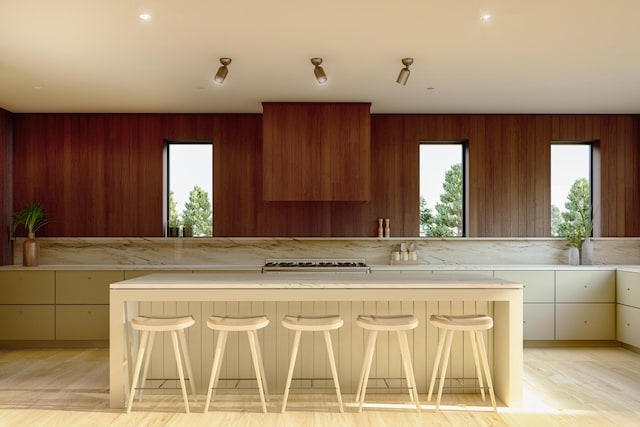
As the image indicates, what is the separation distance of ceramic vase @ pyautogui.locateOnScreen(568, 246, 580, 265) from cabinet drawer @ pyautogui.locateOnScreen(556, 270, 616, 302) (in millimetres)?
324

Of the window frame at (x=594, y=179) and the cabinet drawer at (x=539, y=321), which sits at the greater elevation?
the window frame at (x=594, y=179)

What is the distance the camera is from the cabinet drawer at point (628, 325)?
545cm

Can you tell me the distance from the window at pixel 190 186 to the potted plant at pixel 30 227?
57.0 inches

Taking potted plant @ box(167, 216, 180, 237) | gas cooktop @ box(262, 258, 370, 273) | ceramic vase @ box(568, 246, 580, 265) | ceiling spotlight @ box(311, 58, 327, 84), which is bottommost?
gas cooktop @ box(262, 258, 370, 273)

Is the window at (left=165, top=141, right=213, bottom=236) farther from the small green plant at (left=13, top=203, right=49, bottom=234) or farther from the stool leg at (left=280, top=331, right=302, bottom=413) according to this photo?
the stool leg at (left=280, top=331, right=302, bottom=413)

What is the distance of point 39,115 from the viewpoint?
20.6 ft

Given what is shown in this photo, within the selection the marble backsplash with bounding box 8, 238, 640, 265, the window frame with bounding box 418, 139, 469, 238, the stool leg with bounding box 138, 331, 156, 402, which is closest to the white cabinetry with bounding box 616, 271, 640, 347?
the marble backsplash with bounding box 8, 238, 640, 265

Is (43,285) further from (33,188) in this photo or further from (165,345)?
(165,345)

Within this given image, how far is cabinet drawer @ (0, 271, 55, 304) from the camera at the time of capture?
18.7 ft

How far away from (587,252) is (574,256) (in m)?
0.20

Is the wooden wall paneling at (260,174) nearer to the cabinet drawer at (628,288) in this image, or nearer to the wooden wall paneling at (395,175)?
the wooden wall paneling at (395,175)

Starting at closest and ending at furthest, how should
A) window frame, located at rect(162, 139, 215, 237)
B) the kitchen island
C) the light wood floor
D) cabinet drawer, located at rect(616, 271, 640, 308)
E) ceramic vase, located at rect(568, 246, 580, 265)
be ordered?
the light wood floor
the kitchen island
cabinet drawer, located at rect(616, 271, 640, 308)
ceramic vase, located at rect(568, 246, 580, 265)
window frame, located at rect(162, 139, 215, 237)

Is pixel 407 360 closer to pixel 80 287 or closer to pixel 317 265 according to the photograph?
pixel 317 265

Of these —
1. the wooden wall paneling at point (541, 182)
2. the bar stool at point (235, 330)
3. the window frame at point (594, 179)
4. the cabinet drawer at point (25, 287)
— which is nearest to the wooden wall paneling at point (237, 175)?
the cabinet drawer at point (25, 287)
